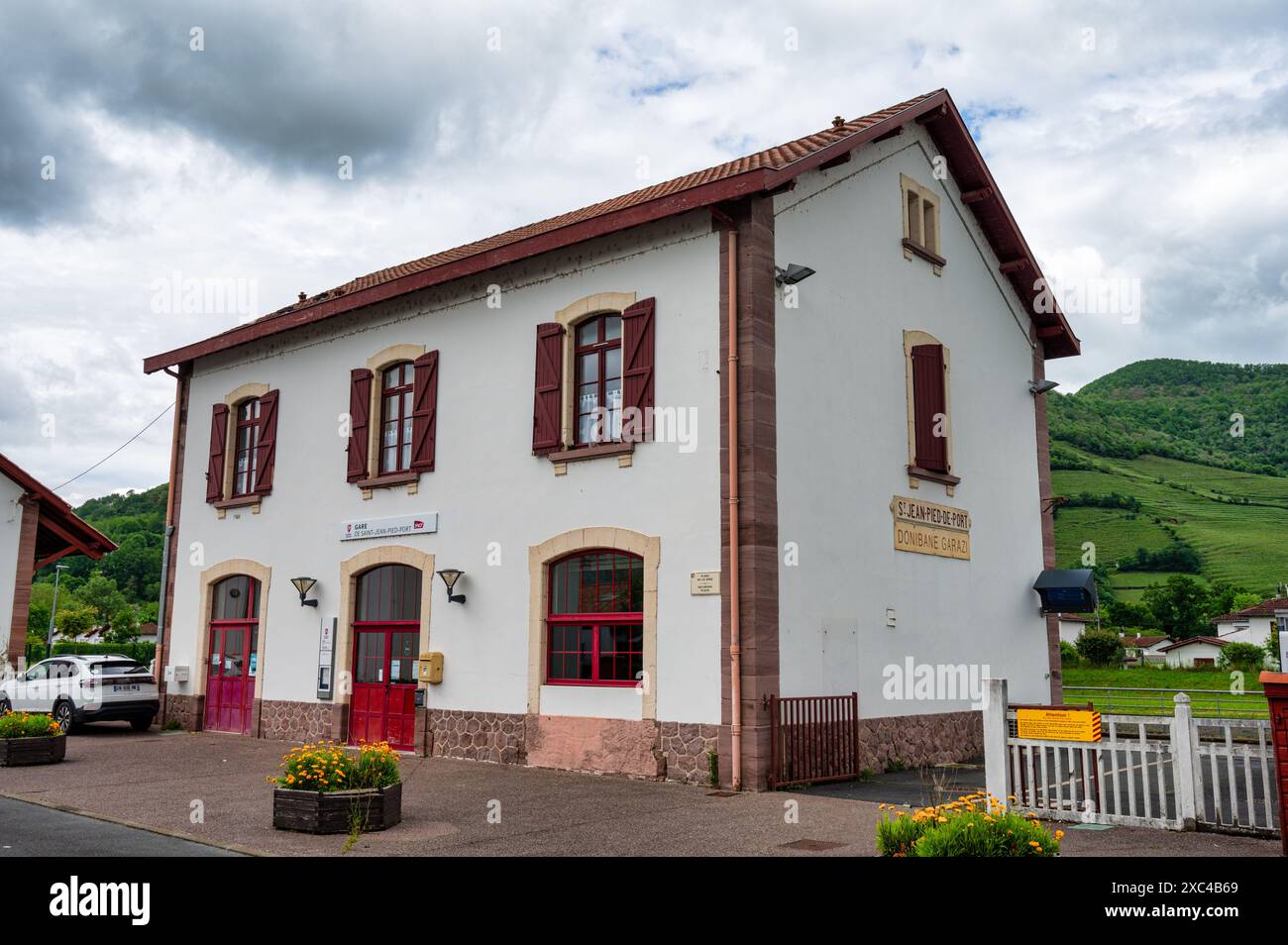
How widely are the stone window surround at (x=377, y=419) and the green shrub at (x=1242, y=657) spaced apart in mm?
59419

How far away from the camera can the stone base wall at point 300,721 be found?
56.1 ft

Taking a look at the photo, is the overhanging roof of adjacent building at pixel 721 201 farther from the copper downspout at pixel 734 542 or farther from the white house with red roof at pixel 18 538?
the white house with red roof at pixel 18 538

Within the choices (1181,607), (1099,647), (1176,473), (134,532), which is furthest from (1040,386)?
(1176,473)

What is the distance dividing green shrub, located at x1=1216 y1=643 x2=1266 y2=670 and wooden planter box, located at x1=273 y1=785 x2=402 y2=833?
63.9m

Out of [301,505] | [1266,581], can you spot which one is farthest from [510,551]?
[1266,581]

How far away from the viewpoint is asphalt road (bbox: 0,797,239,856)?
324 inches

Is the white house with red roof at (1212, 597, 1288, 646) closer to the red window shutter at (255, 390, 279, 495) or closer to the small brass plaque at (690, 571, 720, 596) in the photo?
the red window shutter at (255, 390, 279, 495)

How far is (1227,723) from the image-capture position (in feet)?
30.1

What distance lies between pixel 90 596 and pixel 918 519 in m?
90.3

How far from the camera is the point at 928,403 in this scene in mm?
15977

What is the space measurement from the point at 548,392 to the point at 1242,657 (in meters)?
61.7

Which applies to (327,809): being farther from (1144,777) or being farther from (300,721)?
(300,721)
